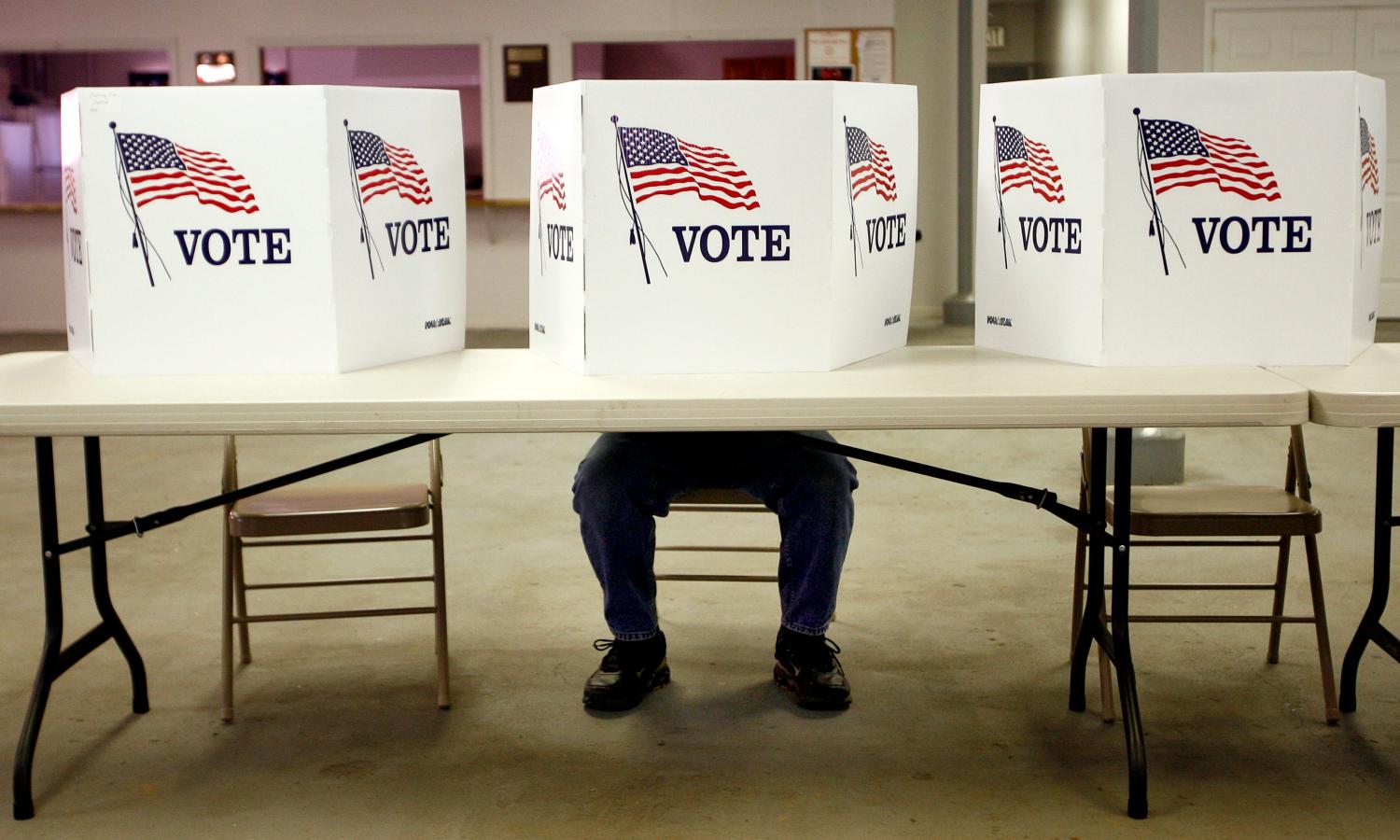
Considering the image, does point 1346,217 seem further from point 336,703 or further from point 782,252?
point 336,703

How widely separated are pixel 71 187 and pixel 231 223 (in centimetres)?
28

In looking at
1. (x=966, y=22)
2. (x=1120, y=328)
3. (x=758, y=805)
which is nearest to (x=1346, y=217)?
(x=1120, y=328)

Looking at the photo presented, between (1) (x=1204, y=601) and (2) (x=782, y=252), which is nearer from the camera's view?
(2) (x=782, y=252)

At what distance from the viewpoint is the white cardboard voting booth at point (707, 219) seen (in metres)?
1.79

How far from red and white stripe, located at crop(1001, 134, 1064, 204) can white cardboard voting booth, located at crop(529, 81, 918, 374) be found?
0.24 metres

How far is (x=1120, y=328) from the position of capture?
191 cm

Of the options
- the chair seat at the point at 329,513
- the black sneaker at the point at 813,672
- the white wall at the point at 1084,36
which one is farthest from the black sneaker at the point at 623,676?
the white wall at the point at 1084,36

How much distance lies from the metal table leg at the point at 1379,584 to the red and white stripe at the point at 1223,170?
0.50 m

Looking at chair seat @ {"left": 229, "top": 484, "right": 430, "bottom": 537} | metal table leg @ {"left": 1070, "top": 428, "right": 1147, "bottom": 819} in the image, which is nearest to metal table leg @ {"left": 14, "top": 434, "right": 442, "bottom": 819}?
chair seat @ {"left": 229, "top": 484, "right": 430, "bottom": 537}

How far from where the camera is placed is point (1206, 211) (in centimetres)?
187

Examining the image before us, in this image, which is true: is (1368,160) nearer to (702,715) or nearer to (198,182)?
(702,715)

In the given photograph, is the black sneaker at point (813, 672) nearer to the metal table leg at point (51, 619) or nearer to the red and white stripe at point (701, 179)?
the red and white stripe at point (701, 179)

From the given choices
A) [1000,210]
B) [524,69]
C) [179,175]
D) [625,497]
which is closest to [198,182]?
[179,175]

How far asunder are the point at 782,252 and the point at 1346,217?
798 mm
